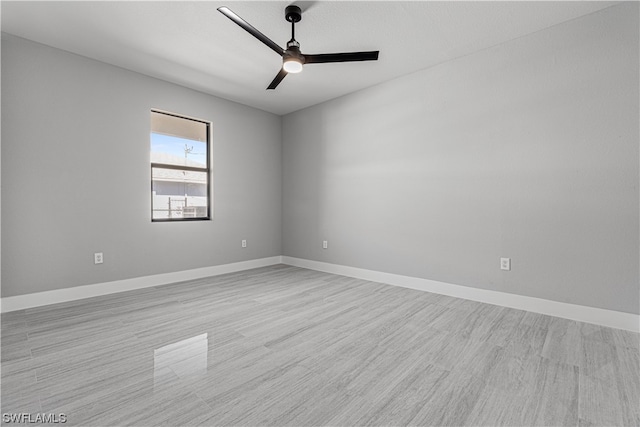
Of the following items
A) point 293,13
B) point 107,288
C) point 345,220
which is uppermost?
point 293,13

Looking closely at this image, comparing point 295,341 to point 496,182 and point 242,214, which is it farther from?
point 242,214

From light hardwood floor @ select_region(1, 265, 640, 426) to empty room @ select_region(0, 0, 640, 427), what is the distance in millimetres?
18

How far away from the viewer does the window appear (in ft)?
12.8

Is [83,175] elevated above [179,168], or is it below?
below

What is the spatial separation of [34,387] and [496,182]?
393 cm

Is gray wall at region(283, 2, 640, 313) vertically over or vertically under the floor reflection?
over

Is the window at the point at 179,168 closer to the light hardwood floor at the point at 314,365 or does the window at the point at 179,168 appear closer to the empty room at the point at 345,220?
the empty room at the point at 345,220

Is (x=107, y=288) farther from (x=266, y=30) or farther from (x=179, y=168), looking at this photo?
(x=266, y=30)

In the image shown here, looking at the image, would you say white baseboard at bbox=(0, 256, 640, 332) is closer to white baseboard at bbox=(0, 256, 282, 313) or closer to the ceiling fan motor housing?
white baseboard at bbox=(0, 256, 282, 313)

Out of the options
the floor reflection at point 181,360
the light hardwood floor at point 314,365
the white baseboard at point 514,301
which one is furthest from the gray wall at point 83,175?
the white baseboard at point 514,301

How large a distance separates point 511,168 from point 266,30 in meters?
2.78

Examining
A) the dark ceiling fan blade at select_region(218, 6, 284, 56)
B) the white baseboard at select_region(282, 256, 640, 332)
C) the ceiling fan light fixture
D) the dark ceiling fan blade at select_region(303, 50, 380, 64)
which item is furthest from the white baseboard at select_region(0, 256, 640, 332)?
the dark ceiling fan blade at select_region(218, 6, 284, 56)

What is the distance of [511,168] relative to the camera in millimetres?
2947

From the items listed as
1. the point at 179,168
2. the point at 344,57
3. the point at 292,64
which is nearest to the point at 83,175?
the point at 179,168
